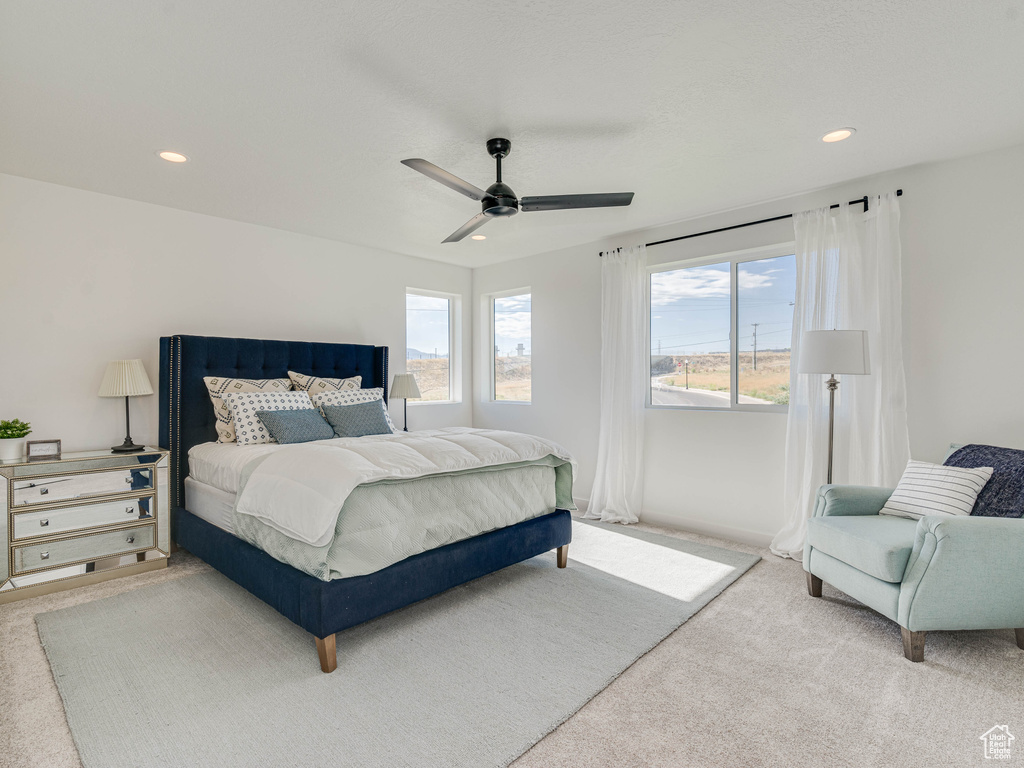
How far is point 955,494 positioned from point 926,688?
38.1 inches

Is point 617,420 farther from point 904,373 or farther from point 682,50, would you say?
point 682,50

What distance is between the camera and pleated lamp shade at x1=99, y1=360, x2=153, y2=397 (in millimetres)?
3240

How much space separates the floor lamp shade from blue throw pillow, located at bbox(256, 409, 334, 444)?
3163mm

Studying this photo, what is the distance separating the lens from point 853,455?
3236 millimetres

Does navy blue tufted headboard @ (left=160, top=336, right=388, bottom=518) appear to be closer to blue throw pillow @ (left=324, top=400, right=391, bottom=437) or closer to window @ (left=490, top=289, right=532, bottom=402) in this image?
blue throw pillow @ (left=324, top=400, right=391, bottom=437)

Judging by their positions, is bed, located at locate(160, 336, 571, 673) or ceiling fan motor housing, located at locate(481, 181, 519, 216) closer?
bed, located at locate(160, 336, 571, 673)

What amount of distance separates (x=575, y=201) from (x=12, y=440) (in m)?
3.43

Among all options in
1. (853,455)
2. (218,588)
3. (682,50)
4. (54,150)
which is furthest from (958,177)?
(54,150)

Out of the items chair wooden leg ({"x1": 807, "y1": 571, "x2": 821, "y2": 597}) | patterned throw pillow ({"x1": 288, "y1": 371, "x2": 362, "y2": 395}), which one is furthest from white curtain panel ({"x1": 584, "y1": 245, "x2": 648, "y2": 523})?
patterned throw pillow ({"x1": 288, "y1": 371, "x2": 362, "y2": 395})

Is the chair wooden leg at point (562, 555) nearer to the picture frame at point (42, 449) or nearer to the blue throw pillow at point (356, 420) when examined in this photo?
the blue throw pillow at point (356, 420)

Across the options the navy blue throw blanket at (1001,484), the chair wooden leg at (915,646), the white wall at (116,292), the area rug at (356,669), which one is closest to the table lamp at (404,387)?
the white wall at (116,292)

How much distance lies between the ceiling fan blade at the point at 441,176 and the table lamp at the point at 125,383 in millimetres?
2311

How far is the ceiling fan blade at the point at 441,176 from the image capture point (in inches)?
93.3

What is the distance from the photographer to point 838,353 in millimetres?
2932
